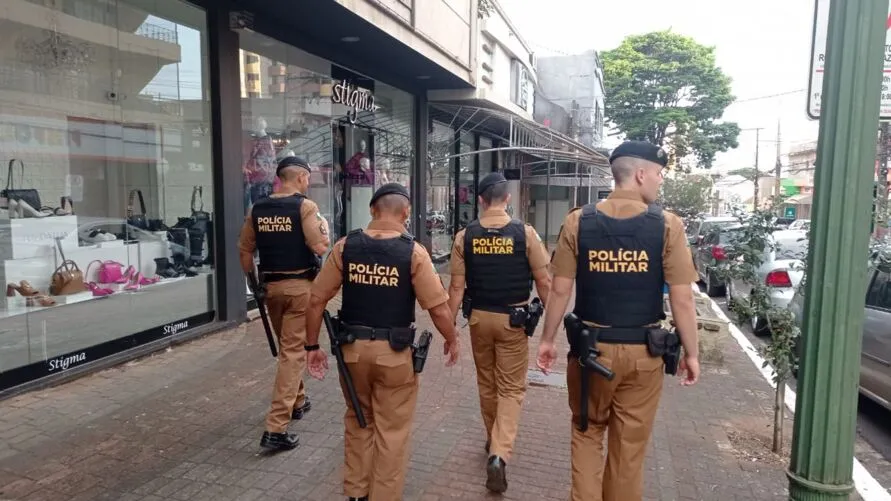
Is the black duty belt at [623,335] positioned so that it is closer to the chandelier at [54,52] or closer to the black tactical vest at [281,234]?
the black tactical vest at [281,234]

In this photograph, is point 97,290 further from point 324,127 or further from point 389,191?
point 324,127

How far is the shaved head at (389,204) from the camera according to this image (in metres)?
3.28

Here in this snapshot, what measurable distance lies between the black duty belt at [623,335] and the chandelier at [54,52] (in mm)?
6220

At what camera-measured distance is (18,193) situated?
19.3ft

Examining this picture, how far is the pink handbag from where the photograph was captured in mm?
6482

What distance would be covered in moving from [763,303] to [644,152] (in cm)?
215

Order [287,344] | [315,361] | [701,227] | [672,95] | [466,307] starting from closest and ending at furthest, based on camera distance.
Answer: [315,361], [466,307], [287,344], [701,227], [672,95]

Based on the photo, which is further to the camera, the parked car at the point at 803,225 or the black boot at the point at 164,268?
the black boot at the point at 164,268

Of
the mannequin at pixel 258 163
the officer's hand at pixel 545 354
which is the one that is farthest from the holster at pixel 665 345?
the mannequin at pixel 258 163

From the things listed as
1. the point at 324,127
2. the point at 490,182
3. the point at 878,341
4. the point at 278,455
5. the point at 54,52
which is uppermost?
the point at 54,52

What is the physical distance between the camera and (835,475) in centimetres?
238

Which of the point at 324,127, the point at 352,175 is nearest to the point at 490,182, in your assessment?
the point at 324,127

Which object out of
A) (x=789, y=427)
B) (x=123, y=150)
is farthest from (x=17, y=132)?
(x=789, y=427)

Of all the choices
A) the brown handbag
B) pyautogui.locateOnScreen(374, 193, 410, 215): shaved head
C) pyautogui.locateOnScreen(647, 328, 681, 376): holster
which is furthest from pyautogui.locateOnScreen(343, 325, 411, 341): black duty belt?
the brown handbag
